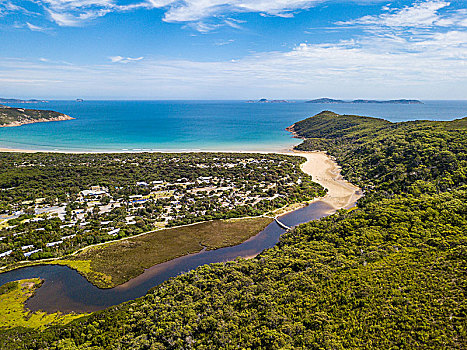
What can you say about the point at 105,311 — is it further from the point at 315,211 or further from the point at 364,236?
the point at 315,211

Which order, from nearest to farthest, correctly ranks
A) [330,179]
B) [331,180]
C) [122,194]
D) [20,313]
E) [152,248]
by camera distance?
[20,313] < [152,248] < [122,194] < [331,180] < [330,179]

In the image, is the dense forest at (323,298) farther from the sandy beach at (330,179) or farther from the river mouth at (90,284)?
the sandy beach at (330,179)

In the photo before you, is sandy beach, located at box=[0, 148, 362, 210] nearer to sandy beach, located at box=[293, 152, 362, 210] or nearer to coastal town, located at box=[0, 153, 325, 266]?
sandy beach, located at box=[293, 152, 362, 210]

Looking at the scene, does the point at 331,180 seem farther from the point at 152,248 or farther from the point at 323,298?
the point at 323,298

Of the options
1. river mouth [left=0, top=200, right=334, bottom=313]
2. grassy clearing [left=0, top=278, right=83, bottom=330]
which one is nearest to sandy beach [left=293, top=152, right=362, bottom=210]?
river mouth [left=0, top=200, right=334, bottom=313]

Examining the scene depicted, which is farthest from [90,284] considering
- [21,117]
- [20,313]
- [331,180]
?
[21,117]

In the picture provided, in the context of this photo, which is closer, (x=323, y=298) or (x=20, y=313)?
(x=323, y=298)

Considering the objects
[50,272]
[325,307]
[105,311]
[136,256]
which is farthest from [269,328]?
[50,272]

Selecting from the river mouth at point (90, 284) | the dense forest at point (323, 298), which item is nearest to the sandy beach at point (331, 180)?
the dense forest at point (323, 298)
